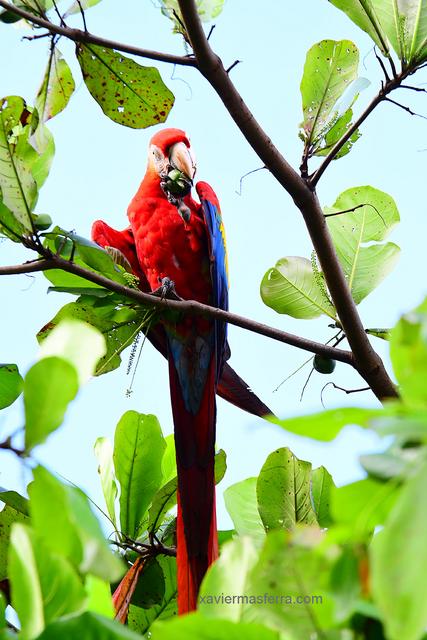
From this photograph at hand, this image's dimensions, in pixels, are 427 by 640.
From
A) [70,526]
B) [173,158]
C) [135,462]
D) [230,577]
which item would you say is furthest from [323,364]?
[173,158]

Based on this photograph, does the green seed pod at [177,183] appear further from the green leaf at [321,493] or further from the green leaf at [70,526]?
the green leaf at [70,526]

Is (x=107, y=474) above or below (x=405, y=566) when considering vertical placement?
above

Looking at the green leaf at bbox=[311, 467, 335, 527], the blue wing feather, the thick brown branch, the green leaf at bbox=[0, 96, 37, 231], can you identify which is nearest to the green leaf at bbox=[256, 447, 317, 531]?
the green leaf at bbox=[311, 467, 335, 527]

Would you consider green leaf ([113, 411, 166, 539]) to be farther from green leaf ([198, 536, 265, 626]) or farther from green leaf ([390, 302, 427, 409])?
green leaf ([390, 302, 427, 409])

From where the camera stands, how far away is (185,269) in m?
2.12

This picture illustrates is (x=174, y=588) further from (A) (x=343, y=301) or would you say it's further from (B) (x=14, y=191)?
(B) (x=14, y=191)

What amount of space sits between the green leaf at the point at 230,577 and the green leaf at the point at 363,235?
3.22ft

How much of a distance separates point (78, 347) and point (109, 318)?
3.27 ft

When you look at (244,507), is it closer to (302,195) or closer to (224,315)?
(224,315)

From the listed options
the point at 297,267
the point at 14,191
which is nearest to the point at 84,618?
the point at 14,191

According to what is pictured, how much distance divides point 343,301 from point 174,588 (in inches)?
23.1

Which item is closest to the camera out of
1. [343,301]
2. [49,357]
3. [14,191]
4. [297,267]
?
[49,357]

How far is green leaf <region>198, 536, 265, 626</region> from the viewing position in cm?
46

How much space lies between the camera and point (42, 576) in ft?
1.42
